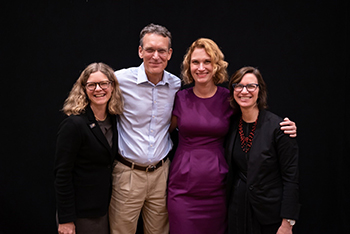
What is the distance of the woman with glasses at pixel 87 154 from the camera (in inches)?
80.7

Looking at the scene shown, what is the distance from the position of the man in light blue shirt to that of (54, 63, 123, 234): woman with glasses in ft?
0.43

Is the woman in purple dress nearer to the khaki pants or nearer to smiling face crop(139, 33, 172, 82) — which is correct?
the khaki pants

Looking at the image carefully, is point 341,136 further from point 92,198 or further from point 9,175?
point 9,175

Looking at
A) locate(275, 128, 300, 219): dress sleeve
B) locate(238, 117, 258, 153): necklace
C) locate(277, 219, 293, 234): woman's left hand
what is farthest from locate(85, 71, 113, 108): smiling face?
locate(277, 219, 293, 234): woman's left hand

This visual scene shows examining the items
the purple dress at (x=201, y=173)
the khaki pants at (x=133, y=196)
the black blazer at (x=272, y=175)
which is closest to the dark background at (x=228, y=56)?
the purple dress at (x=201, y=173)

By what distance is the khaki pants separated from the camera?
2.35 metres

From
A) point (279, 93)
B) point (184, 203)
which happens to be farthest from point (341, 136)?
point (184, 203)

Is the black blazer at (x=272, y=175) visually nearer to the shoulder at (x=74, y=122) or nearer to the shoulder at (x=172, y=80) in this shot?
the shoulder at (x=172, y=80)

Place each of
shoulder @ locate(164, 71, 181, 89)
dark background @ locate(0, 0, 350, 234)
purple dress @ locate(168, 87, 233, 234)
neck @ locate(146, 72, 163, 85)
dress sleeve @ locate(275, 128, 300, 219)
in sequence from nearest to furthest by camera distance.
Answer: dress sleeve @ locate(275, 128, 300, 219) < purple dress @ locate(168, 87, 233, 234) < neck @ locate(146, 72, 163, 85) < shoulder @ locate(164, 71, 181, 89) < dark background @ locate(0, 0, 350, 234)

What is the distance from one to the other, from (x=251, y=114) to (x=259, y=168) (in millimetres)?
393

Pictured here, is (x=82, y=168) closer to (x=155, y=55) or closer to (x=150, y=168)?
(x=150, y=168)

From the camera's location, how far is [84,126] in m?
2.08

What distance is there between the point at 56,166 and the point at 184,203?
3.22ft

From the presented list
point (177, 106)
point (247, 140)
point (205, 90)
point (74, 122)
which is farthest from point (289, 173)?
point (74, 122)
